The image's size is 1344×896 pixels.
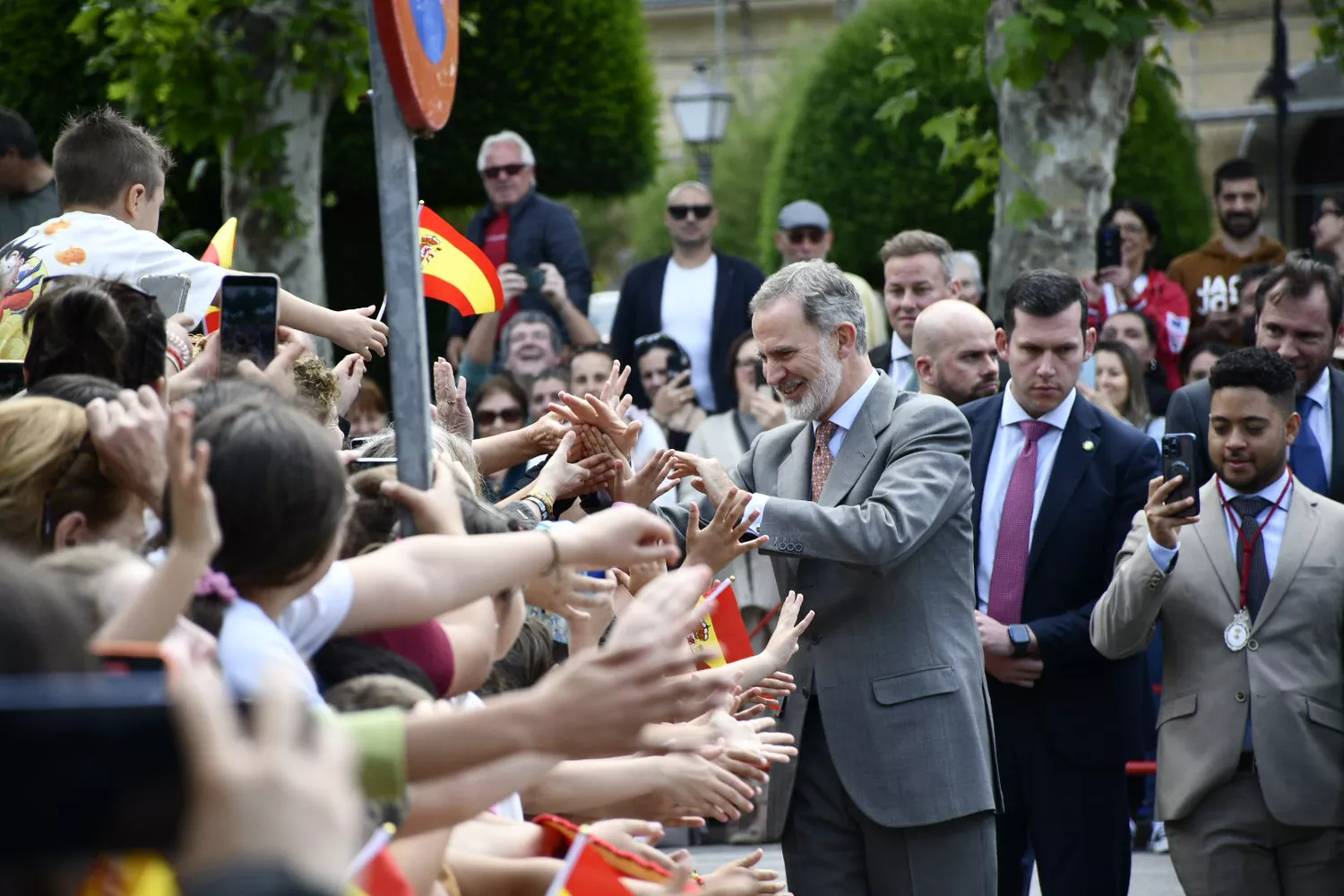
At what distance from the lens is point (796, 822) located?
4926 mm

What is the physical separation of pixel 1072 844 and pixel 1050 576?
841 millimetres

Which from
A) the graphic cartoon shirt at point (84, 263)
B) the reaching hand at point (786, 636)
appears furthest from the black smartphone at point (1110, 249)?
the graphic cartoon shirt at point (84, 263)

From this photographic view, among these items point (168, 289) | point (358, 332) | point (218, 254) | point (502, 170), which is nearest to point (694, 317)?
point (502, 170)

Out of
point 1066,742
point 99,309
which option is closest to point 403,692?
point 99,309

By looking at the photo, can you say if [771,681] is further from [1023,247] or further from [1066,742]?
[1023,247]

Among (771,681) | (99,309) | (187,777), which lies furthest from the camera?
(771,681)

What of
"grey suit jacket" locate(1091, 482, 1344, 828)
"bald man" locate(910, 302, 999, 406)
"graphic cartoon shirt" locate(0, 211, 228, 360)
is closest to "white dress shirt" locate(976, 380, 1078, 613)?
"grey suit jacket" locate(1091, 482, 1344, 828)

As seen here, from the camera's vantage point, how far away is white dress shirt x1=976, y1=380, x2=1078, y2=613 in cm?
575

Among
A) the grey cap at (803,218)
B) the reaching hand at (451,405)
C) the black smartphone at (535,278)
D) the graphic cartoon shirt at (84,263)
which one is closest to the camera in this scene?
the graphic cartoon shirt at (84,263)

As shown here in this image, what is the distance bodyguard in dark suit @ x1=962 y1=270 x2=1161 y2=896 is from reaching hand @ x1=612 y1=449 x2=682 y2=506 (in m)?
1.72

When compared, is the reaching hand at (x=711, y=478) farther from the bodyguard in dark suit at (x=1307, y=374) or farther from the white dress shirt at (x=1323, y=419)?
the white dress shirt at (x=1323, y=419)

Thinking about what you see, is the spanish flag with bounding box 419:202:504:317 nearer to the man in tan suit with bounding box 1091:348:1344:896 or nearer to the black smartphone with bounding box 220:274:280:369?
the black smartphone with bounding box 220:274:280:369

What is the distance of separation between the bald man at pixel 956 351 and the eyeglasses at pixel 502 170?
3.89 meters

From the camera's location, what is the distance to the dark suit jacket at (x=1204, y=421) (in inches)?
235
